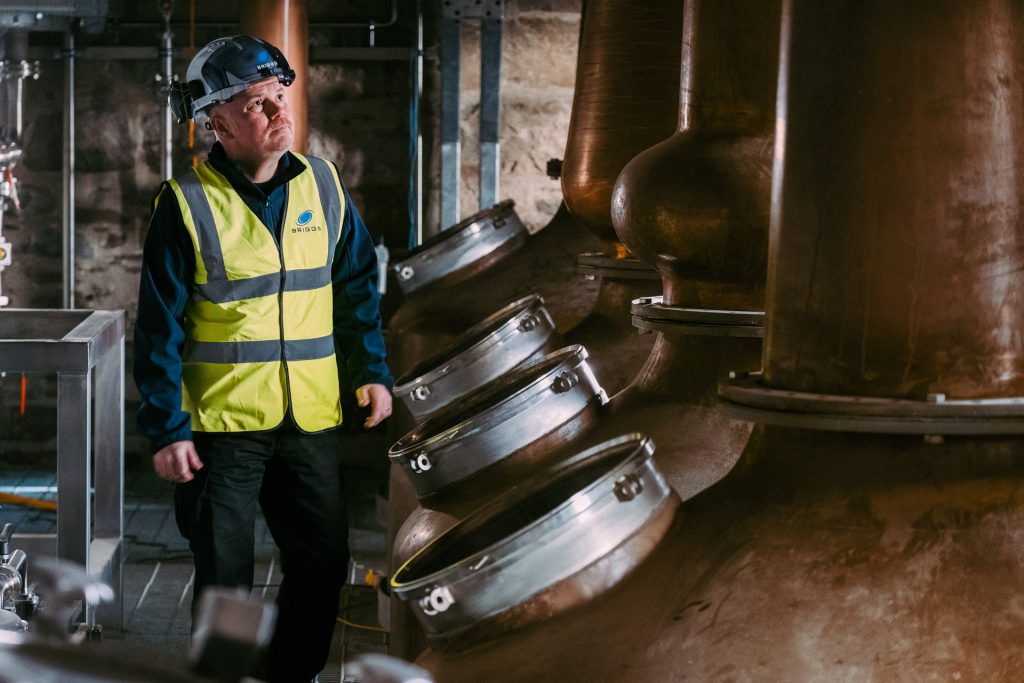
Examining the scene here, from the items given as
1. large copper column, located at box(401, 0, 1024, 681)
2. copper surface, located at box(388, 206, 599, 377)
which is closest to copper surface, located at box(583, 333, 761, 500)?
large copper column, located at box(401, 0, 1024, 681)

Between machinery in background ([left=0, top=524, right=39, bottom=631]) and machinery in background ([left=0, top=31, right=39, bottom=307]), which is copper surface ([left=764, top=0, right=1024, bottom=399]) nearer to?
machinery in background ([left=0, top=524, right=39, bottom=631])

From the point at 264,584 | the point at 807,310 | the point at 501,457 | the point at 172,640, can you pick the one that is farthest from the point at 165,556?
the point at 807,310

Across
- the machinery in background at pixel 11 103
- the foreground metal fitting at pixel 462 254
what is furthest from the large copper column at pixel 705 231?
the machinery in background at pixel 11 103

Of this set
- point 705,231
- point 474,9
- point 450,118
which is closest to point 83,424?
point 705,231

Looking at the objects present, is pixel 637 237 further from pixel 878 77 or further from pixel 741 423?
pixel 878 77

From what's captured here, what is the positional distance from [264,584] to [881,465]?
3.73m

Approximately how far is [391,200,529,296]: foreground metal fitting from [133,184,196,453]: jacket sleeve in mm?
1426

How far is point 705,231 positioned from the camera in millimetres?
2025

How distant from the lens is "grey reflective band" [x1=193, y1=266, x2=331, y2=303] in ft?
10.3

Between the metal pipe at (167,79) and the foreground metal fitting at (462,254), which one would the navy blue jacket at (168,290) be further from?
the metal pipe at (167,79)

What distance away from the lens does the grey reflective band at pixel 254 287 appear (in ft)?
10.3

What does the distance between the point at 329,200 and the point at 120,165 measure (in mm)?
3978

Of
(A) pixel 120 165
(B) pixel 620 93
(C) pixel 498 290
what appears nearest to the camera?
(B) pixel 620 93

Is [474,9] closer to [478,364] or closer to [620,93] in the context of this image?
[620,93]
